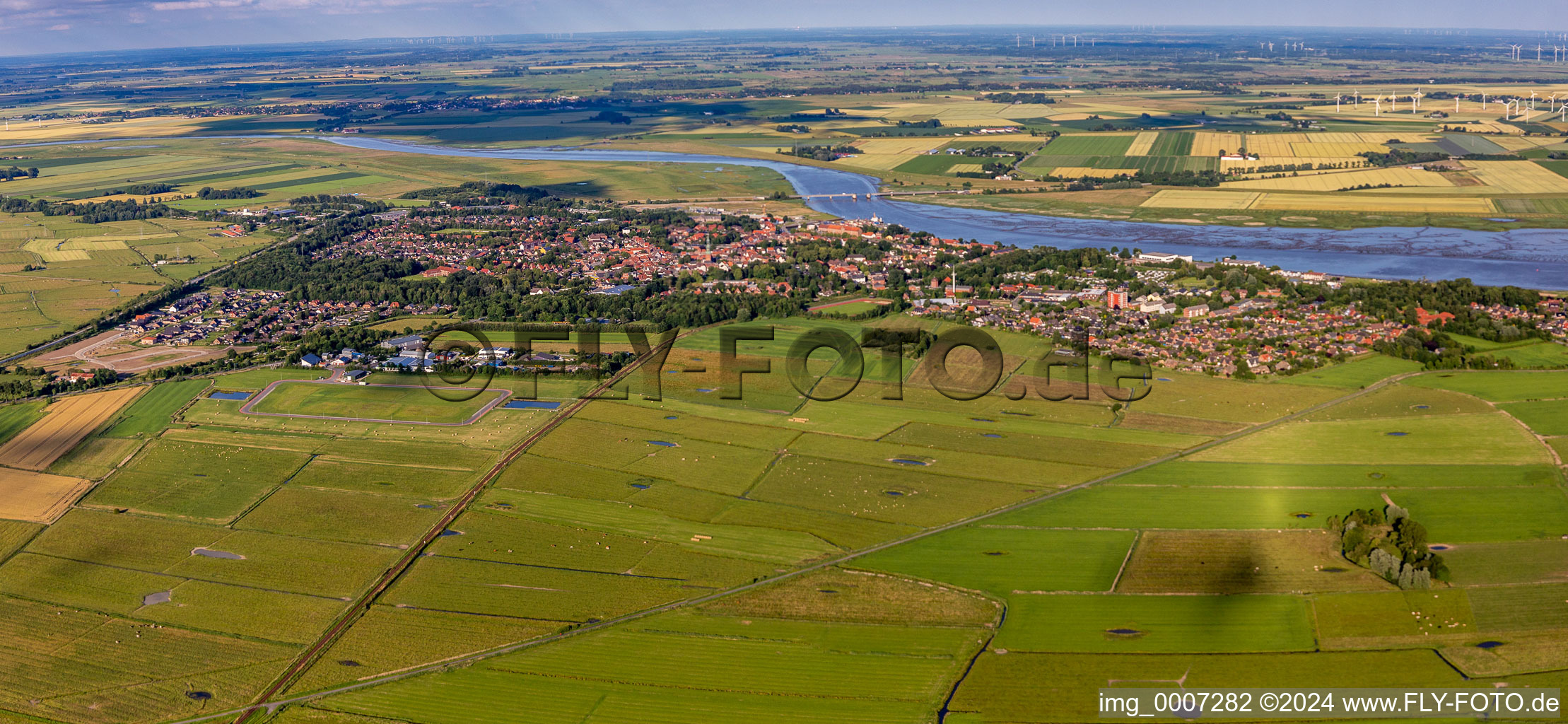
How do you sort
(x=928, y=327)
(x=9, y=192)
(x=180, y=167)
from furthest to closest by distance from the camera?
(x=180, y=167)
(x=9, y=192)
(x=928, y=327)

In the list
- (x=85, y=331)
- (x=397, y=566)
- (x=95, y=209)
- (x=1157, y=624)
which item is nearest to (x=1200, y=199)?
(x=1157, y=624)

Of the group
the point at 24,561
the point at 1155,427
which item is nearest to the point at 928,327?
the point at 1155,427

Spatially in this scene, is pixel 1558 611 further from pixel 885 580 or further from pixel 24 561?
pixel 24 561

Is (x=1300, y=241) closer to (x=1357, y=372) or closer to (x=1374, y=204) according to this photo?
(x=1374, y=204)

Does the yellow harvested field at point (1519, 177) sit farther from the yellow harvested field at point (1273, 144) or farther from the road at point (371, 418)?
the road at point (371, 418)

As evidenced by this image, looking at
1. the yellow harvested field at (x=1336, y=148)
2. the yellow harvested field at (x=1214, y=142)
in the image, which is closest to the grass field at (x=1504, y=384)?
the yellow harvested field at (x=1336, y=148)
